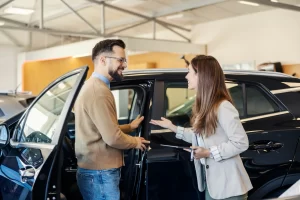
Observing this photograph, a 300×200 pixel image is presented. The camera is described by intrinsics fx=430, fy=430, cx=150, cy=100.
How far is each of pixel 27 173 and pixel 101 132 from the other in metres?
0.47

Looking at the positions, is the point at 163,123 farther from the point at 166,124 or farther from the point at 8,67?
the point at 8,67

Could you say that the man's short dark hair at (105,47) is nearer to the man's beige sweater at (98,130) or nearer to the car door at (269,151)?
the man's beige sweater at (98,130)

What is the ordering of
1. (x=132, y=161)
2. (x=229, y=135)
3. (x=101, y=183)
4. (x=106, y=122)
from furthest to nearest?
(x=132, y=161) < (x=101, y=183) < (x=106, y=122) < (x=229, y=135)

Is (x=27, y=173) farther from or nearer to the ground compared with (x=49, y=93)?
nearer to the ground

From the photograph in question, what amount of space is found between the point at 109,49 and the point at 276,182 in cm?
143

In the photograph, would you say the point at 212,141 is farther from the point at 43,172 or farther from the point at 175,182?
the point at 43,172

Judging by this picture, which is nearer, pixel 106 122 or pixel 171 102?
pixel 106 122

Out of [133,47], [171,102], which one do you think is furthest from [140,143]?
[133,47]

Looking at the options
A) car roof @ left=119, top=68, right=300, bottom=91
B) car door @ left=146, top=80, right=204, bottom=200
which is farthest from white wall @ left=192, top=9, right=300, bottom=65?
car door @ left=146, top=80, right=204, bottom=200

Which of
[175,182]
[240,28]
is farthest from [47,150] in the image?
[240,28]

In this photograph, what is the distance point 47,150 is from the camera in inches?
90.8

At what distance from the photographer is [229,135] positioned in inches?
88.8

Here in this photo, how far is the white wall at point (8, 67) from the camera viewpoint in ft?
53.2

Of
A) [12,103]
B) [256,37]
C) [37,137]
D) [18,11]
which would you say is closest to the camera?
[37,137]
